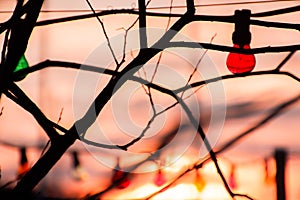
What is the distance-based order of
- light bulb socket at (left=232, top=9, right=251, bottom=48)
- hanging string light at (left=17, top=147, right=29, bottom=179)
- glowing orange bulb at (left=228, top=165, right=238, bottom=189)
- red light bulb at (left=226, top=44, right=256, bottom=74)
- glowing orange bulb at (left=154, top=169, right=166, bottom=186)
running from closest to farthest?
light bulb socket at (left=232, top=9, right=251, bottom=48) < red light bulb at (left=226, top=44, right=256, bottom=74) < hanging string light at (left=17, top=147, right=29, bottom=179) < glowing orange bulb at (left=154, top=169, right=166, bottom=186) < glowing orange bulb at (left=228, top=165, right=238, bottom=189)

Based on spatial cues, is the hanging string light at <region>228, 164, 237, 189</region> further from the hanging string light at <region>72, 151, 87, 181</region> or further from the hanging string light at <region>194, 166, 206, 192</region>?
the hanging string light at <region>72, 151, 87, 181</region>

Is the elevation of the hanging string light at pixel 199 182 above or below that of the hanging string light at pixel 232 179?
below

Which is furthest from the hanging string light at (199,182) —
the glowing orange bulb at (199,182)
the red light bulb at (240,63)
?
the red light bulb at (240,63)

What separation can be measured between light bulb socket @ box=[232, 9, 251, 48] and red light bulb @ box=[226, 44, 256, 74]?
0.11 m

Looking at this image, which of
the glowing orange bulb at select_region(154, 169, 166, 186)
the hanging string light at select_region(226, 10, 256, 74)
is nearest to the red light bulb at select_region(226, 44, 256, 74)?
the hanging string light at select_region(226, 10, 256, 74)

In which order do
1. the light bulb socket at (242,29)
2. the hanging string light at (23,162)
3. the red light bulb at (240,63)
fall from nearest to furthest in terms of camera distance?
the light bulb socket at (242,29) → the red light bulb at (240,63) → the hanging string light at (23,162)

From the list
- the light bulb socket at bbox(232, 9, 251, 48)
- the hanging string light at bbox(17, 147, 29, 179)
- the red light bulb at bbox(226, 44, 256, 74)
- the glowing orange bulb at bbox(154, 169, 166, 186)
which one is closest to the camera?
the light bulb socket at bbox(232, 9, 251, 48)

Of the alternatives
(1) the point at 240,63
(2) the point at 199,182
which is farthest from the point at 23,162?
(1) the point at 240,63

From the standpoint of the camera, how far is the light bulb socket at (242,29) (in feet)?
5.50

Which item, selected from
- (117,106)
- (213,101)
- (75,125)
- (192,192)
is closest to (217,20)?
(75,125)

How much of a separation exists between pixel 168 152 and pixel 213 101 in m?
0.26

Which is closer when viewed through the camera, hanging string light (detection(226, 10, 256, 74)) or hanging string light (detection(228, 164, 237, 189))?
hanging string light (detection(226, 10, 256, 74))

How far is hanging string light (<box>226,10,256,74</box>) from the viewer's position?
1702 mm

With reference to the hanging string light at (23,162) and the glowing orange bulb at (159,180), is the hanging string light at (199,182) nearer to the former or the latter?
the glowing orange bulb at (159,180)
